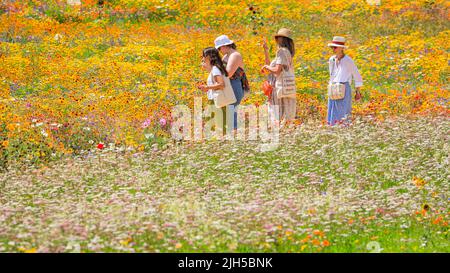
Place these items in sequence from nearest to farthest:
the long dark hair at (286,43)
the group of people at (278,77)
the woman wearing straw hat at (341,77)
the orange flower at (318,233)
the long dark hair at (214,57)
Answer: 1. the orange flower at (318,233)
2. the long dark hair at (214,57)
3. the group of people at (278,77)
4. the long dark hair at (286,43)
5. the woman wearing straw hat at (341,77)

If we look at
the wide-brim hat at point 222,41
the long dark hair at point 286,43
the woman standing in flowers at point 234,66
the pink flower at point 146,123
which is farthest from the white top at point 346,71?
the pink flower at point 146,123

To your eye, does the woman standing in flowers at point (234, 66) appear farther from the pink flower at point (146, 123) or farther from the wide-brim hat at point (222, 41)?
the pink flower at point (146, 123)

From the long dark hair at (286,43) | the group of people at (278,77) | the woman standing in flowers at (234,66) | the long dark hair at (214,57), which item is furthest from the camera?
the long dark hair at (286,43)

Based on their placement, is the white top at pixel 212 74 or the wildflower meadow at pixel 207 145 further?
the white top at pixel 212 74

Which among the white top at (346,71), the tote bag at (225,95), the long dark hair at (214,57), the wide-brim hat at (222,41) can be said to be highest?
the wide-brim hat at (222,41)

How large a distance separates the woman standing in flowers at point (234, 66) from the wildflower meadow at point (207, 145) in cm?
78

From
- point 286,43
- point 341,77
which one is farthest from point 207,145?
point 341,77

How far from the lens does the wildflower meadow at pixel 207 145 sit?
6797 mm

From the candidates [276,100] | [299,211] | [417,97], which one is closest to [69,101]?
[276,100]

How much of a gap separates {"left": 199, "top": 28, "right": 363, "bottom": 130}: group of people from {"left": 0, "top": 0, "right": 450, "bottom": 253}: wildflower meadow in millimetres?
302

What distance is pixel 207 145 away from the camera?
10516 millimetres

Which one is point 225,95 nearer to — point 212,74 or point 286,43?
point 212,74

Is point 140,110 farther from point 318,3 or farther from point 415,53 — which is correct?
point 318,3

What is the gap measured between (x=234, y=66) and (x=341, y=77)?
1.71 m
